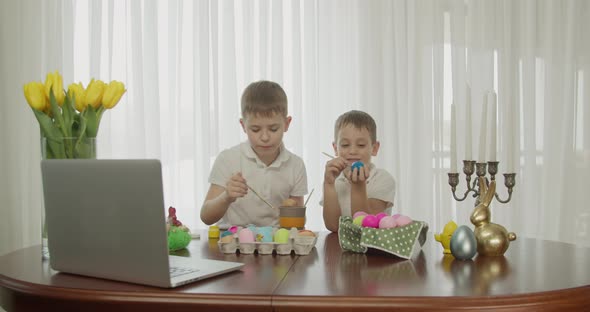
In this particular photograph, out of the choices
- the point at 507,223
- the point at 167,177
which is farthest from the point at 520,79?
the point at 167,177

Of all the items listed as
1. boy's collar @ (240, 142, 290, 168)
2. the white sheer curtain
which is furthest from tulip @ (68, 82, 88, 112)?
the white sheer curtain

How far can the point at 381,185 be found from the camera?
7.54 feet

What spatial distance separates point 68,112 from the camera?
4.73 feet

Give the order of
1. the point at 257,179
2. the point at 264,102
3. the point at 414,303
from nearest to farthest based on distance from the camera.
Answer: the point at 414,303 < the point at 264,102 < the point at 257,179

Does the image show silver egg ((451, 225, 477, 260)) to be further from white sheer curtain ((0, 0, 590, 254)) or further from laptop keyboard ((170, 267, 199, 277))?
white sheer curtain ((0, 0, 590, 254))

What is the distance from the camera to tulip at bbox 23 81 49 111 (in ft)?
4.68

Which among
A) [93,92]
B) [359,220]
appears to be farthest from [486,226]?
[93,92]

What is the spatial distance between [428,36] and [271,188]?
1722mm

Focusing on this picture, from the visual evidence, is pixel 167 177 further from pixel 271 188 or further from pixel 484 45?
pixel 484 45

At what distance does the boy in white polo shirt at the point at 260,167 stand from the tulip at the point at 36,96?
2.51ft

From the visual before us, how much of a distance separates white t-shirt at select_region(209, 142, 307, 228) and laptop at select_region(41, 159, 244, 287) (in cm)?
106

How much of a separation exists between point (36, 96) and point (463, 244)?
1009 mm

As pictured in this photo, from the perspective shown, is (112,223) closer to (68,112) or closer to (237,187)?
(68,112)

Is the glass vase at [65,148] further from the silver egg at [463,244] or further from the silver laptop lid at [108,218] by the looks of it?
the silver egg at [463,244]
